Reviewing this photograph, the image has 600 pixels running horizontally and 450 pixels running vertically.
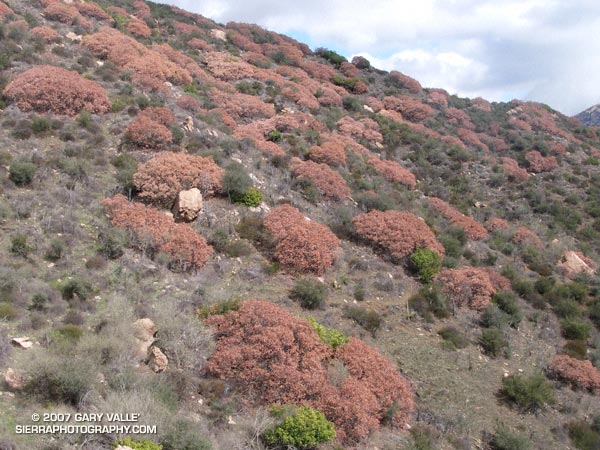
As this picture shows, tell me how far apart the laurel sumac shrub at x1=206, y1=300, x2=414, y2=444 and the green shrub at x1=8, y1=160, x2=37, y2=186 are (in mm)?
7555

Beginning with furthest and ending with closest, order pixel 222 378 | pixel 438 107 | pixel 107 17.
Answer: pixel 438 107 → pixel 107 17 → pixel 222 378

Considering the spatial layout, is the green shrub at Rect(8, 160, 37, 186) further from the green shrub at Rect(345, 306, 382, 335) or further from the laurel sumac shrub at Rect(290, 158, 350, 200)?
the green shrub at Rect(345, 306, 382, 335)

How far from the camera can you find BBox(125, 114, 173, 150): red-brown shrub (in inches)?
669

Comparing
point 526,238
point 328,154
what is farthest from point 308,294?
point 526,238

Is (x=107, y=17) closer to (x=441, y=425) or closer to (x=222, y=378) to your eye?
(x=222, y=378)

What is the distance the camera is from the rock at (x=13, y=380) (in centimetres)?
746

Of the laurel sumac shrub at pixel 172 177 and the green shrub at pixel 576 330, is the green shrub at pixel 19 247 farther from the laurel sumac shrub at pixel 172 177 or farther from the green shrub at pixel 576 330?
the green shrub at pixel 576 330

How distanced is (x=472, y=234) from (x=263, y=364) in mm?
15227

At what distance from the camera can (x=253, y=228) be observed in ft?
49.1

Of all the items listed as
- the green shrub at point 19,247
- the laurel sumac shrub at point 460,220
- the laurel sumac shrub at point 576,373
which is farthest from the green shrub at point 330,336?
the laurel sumac shrub at point 460,220

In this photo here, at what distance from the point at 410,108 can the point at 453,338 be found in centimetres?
2971

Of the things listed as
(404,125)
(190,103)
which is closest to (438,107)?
(404,125)

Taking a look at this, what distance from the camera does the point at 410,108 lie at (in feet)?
129

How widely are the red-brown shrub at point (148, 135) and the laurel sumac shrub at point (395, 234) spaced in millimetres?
8202
